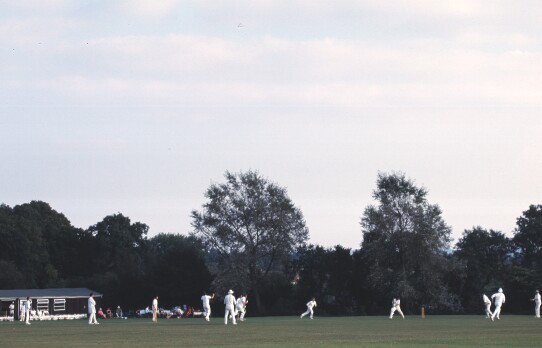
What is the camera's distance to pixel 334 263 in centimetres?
9694

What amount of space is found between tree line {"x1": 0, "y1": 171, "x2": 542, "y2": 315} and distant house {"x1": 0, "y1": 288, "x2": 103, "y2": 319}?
27.2 ft

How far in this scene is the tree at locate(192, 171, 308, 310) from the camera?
324 ft

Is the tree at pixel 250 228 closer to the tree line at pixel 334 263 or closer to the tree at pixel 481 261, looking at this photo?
the tree line at pixel 334 263

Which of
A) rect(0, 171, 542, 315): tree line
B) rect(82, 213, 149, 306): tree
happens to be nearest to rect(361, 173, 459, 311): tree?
rect(0, 171, 542, 315): tree line

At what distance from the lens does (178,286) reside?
10219 cm

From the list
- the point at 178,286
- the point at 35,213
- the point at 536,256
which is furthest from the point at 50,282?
the point at 536,256

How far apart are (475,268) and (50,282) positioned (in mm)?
56849

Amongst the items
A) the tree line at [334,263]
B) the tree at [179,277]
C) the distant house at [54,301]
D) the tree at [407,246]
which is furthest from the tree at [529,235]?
the distant house at [54,301]

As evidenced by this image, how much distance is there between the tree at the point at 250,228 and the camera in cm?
9875

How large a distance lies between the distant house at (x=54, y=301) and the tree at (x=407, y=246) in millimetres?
29077

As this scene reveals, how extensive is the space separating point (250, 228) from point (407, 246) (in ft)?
59.0

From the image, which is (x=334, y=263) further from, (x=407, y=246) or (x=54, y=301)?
(x=54, y=301)

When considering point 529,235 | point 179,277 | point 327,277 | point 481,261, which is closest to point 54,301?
point 179,277

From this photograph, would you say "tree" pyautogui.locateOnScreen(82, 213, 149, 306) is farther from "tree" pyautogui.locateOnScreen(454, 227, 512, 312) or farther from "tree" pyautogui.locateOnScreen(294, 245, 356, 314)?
"tree" pyautogui.locateOnScreen(454, 227, 512, 312)
